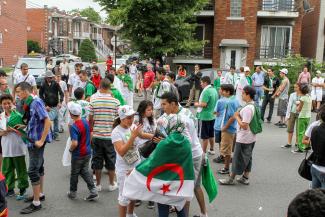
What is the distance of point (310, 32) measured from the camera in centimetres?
2936

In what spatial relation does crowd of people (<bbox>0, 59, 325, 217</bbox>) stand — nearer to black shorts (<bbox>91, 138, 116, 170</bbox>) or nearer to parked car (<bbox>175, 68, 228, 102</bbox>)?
black shorts (<bbox>91, 138, 116, 170</bbox>)

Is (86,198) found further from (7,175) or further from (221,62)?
(221,62)

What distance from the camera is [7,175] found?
5.99 meters

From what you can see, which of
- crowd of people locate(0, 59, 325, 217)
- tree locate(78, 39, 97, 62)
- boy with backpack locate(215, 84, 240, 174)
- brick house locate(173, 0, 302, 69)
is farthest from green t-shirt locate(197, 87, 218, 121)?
tree locate(78, 39, 97, 62)

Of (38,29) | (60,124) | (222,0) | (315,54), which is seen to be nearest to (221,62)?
(222,0)

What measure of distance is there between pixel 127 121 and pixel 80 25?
73150 mm

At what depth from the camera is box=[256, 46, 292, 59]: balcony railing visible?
25500 mm

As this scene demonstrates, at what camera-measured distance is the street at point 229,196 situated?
5715mm

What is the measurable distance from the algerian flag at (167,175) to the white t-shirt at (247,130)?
2396 millimetres

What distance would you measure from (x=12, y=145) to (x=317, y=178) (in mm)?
4384

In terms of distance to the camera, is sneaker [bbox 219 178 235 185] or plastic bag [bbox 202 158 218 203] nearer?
plastic bag [bbox 202 158 218 203]

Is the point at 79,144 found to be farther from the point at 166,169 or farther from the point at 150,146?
the point at 166,169

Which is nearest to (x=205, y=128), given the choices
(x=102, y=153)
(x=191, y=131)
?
(x=102, y=153)

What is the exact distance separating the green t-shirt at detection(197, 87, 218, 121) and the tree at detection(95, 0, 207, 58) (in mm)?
11591
